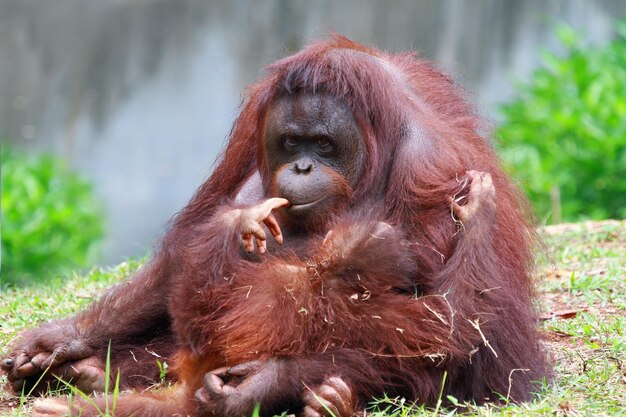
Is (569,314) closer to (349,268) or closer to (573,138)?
(349,268)

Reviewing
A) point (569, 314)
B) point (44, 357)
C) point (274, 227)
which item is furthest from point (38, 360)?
point (569, 314)

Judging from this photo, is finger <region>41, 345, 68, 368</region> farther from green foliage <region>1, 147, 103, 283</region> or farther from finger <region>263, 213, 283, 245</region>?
green foliage <region>1, 147, 103, 283</region>

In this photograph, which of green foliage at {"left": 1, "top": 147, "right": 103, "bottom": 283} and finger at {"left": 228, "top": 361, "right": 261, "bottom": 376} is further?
green foliage at {"left": 1, "top": 147, "right": 103, "bottom": 283}

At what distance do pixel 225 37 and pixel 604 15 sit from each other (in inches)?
183

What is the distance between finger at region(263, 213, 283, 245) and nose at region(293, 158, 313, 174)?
0.18 m

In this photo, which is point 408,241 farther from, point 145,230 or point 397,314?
point 145,230

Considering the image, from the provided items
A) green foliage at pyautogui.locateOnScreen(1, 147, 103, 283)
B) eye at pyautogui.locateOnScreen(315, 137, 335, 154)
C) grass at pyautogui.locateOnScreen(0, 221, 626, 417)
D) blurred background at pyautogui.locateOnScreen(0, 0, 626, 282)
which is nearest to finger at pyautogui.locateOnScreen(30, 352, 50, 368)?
grass at pyautogui.locateOnScreen(0, 221, 626, 417)

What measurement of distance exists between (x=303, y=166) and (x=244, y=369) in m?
0.70

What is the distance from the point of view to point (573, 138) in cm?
920

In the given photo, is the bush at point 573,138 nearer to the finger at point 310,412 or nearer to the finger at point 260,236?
the finger at point 260,236

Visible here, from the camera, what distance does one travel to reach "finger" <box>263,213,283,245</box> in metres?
3.36

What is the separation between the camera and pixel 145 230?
10.9 meters

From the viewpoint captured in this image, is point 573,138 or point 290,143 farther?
point 573,138

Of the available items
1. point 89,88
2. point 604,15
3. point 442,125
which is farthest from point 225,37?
point 442,125
